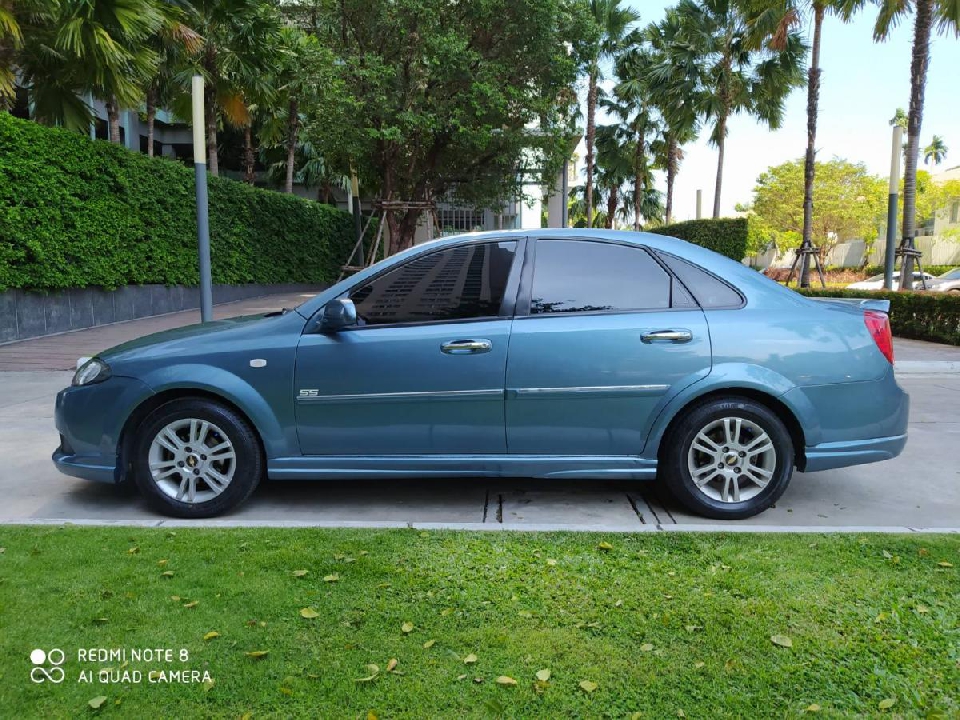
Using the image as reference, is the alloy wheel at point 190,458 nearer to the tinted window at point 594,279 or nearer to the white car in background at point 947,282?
the tinted window at point 594,279

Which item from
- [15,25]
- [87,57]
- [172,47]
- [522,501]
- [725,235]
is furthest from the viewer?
[725,235]

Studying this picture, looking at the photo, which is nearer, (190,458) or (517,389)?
(517,389)

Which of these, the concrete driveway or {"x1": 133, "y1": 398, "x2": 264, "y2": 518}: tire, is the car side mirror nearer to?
{"x1": 133, "y1": 398, "x2": 264, "y2": 518}: tire

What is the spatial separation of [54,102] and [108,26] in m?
3.09

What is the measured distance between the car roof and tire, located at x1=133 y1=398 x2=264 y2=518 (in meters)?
0.82

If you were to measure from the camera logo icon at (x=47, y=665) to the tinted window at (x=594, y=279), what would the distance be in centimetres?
281

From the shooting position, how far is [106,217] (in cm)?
1420

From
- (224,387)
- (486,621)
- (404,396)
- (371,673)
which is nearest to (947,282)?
(404,396)

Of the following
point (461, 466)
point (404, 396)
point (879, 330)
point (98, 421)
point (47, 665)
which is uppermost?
point (879, 330)

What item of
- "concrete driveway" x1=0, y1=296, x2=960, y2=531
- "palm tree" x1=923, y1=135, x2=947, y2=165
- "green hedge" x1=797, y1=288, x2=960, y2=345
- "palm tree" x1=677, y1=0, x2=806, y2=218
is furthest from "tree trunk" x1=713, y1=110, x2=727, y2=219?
"palm tree" x1=923, y1=135, x2=947, y2=165

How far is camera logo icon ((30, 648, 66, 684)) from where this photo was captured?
255cm

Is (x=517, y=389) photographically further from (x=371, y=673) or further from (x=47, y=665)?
(x=47, y=665)

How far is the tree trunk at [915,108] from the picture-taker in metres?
17.0

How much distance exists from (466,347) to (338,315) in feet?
2.45
